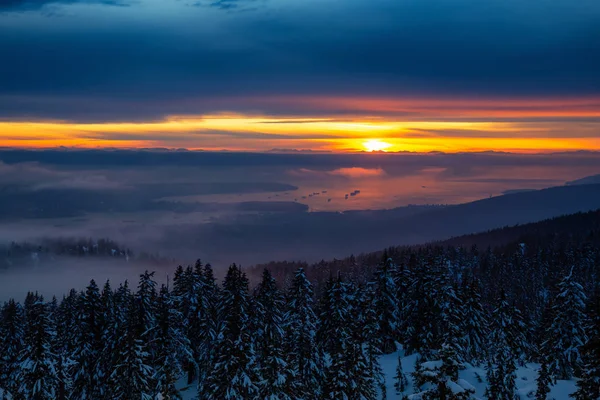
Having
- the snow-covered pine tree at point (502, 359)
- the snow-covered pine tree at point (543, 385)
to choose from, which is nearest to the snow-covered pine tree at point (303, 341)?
the snow-covered pine tree at point (502, 359)

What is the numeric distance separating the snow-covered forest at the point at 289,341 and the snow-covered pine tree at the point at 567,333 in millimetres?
108

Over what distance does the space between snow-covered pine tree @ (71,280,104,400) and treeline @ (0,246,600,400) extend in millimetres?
140

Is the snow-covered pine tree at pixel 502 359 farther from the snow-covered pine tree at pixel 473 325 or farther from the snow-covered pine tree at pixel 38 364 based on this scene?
the snow-covered pine tree at pixel 38 364

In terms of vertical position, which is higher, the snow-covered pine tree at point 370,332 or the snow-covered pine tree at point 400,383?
the snow-covered pine tree at point 370,332

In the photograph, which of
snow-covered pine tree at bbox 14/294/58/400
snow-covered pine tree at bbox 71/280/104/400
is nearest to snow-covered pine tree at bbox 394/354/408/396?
snow-covered pine tree at bbox 71/280/104/400

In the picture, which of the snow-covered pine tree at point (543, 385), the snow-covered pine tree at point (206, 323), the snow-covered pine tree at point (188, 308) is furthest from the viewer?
the snow-covered pine tree at point (188, 308)

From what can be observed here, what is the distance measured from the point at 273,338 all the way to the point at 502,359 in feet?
67.3

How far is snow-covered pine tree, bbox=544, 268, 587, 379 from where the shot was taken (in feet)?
198

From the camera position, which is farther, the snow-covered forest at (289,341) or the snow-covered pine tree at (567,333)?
the snow-covered pine tree at (567,333)

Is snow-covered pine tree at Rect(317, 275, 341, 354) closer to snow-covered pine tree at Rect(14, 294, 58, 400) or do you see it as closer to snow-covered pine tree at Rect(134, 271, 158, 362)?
snow-covered pine tree at Rect(134, 271, 158, 362)

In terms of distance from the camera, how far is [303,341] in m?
60.1

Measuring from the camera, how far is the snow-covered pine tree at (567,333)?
60.3 m

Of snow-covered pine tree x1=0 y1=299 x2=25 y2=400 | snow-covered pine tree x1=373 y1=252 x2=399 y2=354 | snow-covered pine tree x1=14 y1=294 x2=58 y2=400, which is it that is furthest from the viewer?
snow-covered pine tree x1=373 y1=252 x2=399 y2=354

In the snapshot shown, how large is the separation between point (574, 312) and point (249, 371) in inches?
1331
